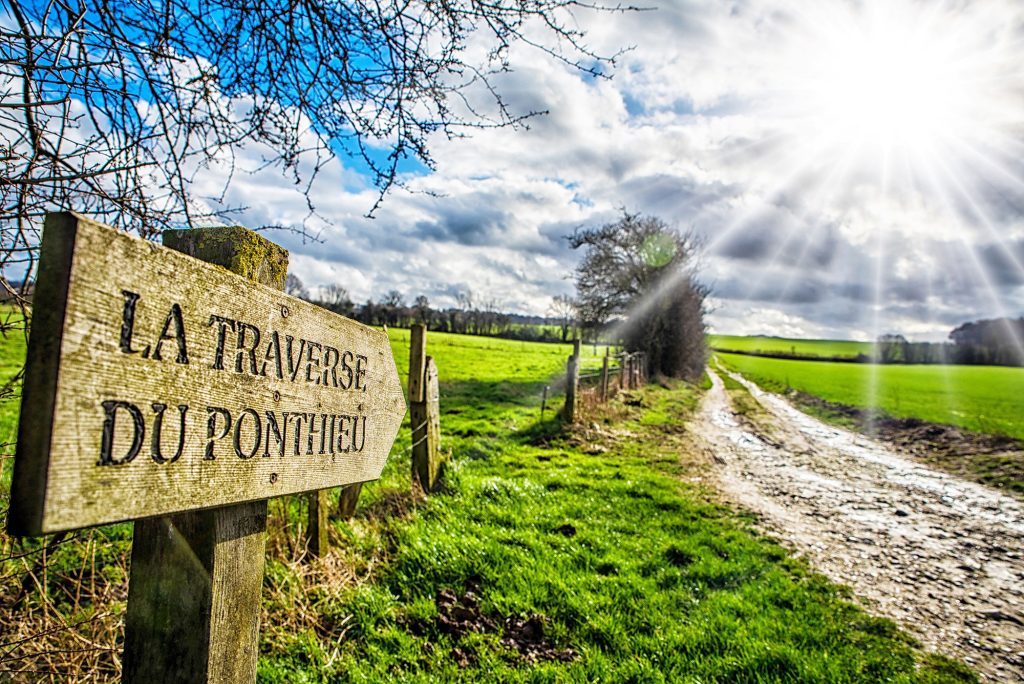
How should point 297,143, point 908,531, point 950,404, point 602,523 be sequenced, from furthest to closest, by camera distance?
point 950,404
point 908,531
point 602,523
point 297,143

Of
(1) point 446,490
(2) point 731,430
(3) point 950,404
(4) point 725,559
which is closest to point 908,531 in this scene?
(4) point 725,559

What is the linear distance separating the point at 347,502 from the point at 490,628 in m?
1.78

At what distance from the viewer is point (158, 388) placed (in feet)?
3.52

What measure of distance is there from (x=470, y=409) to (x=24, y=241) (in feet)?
38.5

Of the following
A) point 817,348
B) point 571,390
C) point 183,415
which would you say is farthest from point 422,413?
point 817,348

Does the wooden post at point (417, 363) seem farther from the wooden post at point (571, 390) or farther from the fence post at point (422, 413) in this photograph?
the wooden post at point (571, 390)

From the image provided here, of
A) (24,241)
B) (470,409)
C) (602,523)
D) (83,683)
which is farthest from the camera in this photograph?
(470,409)

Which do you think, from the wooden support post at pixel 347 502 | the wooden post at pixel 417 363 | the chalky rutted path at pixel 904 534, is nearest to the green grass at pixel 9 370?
the wooden support post at pixel 347 502

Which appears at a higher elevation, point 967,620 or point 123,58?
point 123,58

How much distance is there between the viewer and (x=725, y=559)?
508 cm

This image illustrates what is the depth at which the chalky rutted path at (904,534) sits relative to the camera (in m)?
4.23

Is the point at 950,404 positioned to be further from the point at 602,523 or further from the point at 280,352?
the point at 280,352

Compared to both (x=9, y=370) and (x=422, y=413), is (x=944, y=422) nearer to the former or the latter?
(x=422, y=413)

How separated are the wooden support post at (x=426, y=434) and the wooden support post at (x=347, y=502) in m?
1.06
